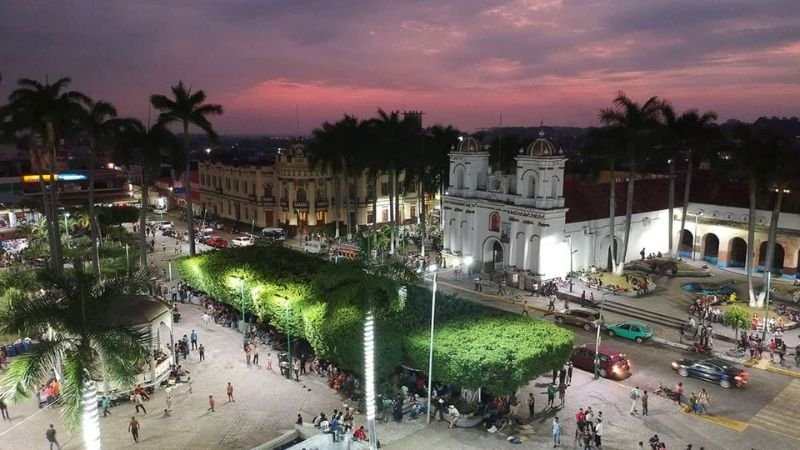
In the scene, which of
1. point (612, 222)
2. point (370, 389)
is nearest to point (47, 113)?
point (370, 389)

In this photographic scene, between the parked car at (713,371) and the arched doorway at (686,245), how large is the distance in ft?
86.5

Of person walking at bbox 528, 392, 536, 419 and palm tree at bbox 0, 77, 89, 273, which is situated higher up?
palm tree at bbox 0, 77, 89, 273

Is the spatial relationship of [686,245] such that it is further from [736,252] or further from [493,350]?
[493,350]

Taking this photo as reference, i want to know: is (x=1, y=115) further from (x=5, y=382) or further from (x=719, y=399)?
(x=719, y=399)

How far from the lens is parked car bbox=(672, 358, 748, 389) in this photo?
28719 millimetres

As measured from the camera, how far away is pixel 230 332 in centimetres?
3725

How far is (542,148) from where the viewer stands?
4638 cm

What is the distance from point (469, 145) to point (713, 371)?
28532 mm

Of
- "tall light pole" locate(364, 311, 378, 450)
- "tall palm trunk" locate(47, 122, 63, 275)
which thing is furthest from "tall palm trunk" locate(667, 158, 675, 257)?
"tall palm trunk" locate(47, 122, 63, 275)

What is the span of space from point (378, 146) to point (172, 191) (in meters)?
49.4

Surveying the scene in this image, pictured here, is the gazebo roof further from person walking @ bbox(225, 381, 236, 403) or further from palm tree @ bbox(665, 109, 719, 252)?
palm tree @ bbox(665, 109, 719, 252)

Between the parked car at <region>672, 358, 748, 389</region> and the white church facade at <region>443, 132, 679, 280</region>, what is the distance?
56.0 feet

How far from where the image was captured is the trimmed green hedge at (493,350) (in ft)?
79.5

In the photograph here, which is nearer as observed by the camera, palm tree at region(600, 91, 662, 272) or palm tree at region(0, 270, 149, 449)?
palm tree at region(0, 270, 149, 449)
